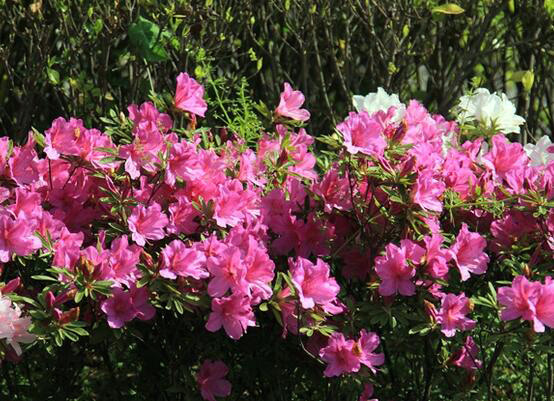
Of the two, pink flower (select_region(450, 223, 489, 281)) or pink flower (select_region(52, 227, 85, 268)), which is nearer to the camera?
pink flower (select_region(52, 227, 85, 268))

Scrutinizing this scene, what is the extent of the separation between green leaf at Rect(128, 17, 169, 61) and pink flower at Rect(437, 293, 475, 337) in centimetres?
170

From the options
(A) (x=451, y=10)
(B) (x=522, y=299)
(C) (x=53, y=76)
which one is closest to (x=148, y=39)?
(C) (x=53, y=76)

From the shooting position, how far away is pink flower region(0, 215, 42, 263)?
2.47 m

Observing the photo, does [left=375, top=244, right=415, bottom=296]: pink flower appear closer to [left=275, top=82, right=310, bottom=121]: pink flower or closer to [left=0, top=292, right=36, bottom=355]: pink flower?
[left=275, top=82, right=310, bottom=121]: pink flower

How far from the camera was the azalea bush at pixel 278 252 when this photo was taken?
2.49m

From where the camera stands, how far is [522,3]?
14.9ft

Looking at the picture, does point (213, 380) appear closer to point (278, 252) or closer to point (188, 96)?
point (278, 252)

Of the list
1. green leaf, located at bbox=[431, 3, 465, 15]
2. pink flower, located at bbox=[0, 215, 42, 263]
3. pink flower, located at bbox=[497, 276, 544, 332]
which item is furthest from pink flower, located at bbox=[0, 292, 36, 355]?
green leaf, located at bbox=[431, 3, 465, 15]

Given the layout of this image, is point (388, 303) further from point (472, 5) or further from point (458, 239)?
point (472, 5)

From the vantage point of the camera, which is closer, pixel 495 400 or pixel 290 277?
pixel 290 277

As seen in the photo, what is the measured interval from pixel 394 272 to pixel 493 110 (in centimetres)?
75

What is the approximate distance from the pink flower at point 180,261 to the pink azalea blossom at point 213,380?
410 mm

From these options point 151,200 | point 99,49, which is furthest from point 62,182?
point 99,49

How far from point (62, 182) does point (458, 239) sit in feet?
3.46
